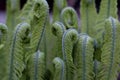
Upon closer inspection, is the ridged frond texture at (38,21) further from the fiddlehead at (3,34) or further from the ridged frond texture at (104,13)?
the ridged frond texture at (104,13)

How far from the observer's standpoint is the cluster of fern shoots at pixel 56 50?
1.34 metres

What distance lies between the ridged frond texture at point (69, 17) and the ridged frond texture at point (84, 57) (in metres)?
0.19

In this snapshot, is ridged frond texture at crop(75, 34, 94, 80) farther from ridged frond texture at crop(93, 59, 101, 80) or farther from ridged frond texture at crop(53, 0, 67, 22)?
ridged frond texture at crop(53, 0, 67, 22)

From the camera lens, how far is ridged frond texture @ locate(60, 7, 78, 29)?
5.10ft

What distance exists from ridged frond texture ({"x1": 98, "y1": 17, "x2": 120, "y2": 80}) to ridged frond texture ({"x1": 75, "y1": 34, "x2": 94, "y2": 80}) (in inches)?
2.2

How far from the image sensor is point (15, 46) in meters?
1.30

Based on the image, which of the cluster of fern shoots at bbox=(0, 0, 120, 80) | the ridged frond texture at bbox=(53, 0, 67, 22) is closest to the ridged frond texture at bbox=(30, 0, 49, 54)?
the cluster of fern shoots at bbox=(0, 0, 120, 80)

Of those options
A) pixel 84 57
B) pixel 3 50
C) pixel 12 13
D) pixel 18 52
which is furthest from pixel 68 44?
pixel 12 13

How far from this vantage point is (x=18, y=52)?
4.32ft

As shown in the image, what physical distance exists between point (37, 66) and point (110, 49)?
0.31 metres

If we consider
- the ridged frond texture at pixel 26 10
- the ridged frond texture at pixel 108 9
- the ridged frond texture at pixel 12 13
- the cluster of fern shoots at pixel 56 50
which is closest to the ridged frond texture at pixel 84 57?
the cluster of fern shoots at pixel 56 50

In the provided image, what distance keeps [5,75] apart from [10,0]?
0.50 metres

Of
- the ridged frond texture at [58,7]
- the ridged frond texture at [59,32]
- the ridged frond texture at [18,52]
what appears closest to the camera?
the ridged frond texture at [18,52]

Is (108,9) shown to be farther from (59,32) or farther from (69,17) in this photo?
(59,32)
